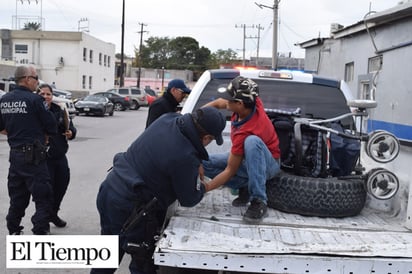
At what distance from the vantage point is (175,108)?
599 centimetres

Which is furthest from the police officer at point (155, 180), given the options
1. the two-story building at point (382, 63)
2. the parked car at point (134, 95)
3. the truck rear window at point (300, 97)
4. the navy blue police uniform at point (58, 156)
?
the parked car at point (134, 95)

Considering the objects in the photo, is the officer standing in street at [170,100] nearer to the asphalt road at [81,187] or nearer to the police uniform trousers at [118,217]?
the asphalt road at [81,187]

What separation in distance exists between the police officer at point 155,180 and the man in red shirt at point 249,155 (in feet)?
1.52

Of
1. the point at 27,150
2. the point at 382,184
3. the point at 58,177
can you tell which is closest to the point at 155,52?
the point at 58,177

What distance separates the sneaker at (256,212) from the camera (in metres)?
3.64

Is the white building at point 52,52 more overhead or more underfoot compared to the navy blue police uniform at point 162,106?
more overhead

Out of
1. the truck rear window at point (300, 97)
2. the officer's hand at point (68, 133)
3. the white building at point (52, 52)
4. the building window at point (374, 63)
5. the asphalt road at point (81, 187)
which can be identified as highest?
the white building at point (52, 52)

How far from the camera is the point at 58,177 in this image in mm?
6133

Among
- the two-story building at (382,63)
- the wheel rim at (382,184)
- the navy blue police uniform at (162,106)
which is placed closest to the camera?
the wheel rim at (382,184)

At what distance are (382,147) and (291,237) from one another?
1067mm

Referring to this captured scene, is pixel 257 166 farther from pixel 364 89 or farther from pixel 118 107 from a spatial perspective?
pixel 118 107

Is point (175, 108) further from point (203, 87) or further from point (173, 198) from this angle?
point (173, 198)

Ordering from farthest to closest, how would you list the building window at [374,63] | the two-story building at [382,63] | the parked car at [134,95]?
1. the parked car at [134,95]
2. the building window at [374,63]
3. the two-story building at [382,63]

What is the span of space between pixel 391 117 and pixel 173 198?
5.54 metres
